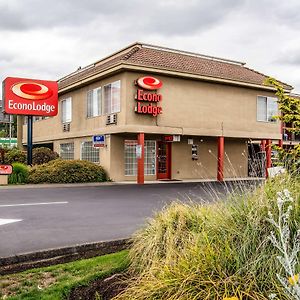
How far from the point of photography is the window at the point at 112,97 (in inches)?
757

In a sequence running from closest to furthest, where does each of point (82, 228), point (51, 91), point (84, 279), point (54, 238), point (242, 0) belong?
point (84, 279) → point (54, 238) → point (82, 228) → point (242, 0) → point (51, 91)

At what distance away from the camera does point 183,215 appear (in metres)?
5.04

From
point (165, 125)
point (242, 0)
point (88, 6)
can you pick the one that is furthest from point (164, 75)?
point (242, 0)

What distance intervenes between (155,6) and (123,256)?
9821 millimetres

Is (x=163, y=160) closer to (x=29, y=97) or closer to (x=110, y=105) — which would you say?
(x=110, y=105)

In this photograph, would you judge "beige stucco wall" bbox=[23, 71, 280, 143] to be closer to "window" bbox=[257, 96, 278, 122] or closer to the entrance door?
"window" bbox=[257, 96, 278, 122]

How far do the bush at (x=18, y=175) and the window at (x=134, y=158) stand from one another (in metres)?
5.32

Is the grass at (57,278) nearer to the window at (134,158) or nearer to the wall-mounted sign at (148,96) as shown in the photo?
the wall-mounted sign at (148,96)

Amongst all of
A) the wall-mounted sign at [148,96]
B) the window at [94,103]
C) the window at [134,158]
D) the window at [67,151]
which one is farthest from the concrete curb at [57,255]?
the window at [67,151]

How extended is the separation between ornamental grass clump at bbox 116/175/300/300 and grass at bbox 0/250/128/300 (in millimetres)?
417

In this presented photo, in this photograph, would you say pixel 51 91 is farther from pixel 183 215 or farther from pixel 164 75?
pixel 183 215

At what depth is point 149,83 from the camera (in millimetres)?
19047

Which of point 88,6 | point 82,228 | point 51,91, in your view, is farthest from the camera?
point 51,91

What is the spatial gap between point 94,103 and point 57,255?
1642 centimetres
